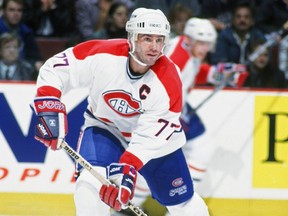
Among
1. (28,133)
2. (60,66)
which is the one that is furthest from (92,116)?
(28,133)

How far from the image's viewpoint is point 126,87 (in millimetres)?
4000

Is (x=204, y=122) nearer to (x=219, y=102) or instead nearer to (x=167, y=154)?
(x=219, y=102)

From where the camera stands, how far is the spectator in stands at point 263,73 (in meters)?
5.17

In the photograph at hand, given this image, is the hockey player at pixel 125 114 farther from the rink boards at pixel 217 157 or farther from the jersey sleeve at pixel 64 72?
the rink boards at pixel 217 157

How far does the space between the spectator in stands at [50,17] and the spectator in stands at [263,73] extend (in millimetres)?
1082

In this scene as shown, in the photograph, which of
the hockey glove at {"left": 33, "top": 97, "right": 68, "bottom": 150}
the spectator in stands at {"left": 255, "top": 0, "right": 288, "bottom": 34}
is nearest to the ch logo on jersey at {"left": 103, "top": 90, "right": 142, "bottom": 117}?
the hockey glove at {"left": 33, "top": 97, "right": 68, "bottom": 150}

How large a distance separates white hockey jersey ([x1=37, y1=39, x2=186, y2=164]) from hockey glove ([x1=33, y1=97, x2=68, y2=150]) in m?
0.09

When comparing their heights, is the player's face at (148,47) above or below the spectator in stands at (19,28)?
above

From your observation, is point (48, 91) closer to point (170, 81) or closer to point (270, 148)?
point (170, 81)

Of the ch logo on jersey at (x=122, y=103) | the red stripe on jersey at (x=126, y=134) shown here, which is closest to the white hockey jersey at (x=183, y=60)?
the red stripe on jersey at (x=126, y=134)

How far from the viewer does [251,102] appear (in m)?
5.16

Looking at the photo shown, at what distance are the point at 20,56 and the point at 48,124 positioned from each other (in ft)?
4.92

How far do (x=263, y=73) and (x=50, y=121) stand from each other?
1.80 m

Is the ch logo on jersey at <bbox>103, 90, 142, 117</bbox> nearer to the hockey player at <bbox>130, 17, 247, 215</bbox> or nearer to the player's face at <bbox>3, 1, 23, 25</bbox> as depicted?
the hockey player at <bbox>130, 17, 247, 215</bbox>
